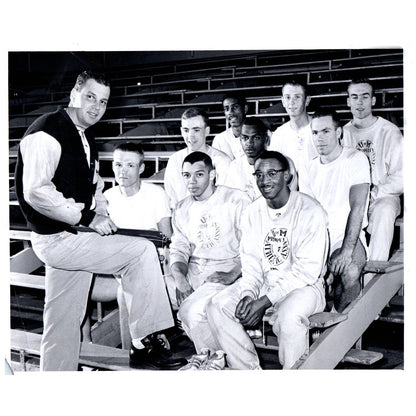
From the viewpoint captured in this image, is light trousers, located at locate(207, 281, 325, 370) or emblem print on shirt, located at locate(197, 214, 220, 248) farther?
emblem print on shirt, located at locate(197, 214, 220, 248)

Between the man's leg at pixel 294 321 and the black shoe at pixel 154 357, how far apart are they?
1.39 ft

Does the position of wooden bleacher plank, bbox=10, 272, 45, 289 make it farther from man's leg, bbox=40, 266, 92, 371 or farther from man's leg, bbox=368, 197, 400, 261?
man's leg, bbox=368, 197, 400, 261

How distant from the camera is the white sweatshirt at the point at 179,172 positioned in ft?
8.98

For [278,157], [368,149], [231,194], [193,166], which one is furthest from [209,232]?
[368,149]

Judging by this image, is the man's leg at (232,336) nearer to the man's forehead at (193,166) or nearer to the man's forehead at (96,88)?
the man's forehead at (193,166)

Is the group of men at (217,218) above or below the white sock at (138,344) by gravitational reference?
above

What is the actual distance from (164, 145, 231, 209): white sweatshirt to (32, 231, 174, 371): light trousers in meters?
0.24

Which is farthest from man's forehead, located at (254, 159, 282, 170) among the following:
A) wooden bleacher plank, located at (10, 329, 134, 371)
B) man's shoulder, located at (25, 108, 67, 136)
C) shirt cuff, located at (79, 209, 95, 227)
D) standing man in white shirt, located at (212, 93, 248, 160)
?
wooden bleacher plank, located at (10, 329, 134, 371)

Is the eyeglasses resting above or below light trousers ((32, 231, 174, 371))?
above

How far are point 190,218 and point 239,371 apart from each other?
0.66 meters

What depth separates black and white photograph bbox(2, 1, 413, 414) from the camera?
2623 mm

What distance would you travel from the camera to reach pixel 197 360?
2.67 metres

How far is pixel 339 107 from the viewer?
8.71 ft

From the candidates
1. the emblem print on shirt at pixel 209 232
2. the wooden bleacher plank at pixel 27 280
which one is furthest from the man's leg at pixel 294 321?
the wooden bleacher plank at pixel 27 280
